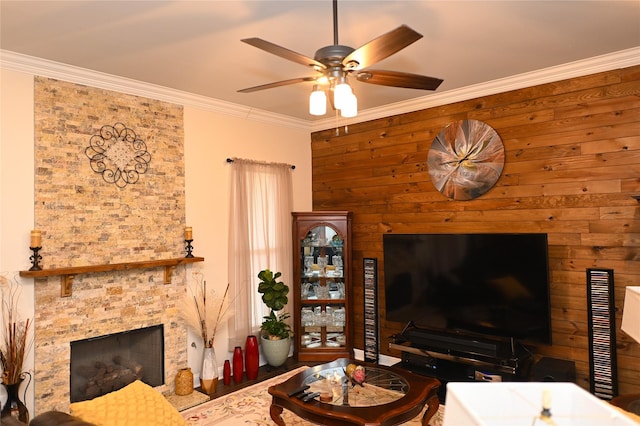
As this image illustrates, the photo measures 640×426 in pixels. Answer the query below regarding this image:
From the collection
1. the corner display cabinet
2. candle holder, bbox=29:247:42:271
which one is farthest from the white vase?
candle holder, bbox=29:247:42:271

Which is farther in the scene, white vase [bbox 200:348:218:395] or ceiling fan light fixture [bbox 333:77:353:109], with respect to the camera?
white vase [bbox 200:348:218:395]

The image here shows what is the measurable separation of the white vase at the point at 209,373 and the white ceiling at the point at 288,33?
8.17 feet

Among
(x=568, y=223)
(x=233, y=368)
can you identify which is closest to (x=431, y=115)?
(x=568, y=223)

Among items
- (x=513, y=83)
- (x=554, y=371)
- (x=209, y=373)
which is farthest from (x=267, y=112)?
(x=554, y=371)

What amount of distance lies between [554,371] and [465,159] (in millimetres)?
1919

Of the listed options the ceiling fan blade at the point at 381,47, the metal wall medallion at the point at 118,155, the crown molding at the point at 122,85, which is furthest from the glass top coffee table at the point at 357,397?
the crown molding at the point at 122,85

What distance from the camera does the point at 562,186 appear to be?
3459 mm

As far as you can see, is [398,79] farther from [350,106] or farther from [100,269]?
[100,269]

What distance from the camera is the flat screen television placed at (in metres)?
3.32

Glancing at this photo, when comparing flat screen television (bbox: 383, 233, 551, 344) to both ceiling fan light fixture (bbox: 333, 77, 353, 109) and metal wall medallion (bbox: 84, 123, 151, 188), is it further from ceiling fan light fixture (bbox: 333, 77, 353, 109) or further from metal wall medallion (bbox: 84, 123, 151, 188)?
metal wall medallion (bbox: 84, 123, 151, 188)

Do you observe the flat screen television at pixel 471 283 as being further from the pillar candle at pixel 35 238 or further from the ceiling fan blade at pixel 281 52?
the pillar candle at pixel 35 238

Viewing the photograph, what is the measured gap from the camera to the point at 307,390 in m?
2.82

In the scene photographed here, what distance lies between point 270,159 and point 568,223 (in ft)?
9.97

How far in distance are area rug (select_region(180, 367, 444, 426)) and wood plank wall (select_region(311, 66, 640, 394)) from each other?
1.46 m
